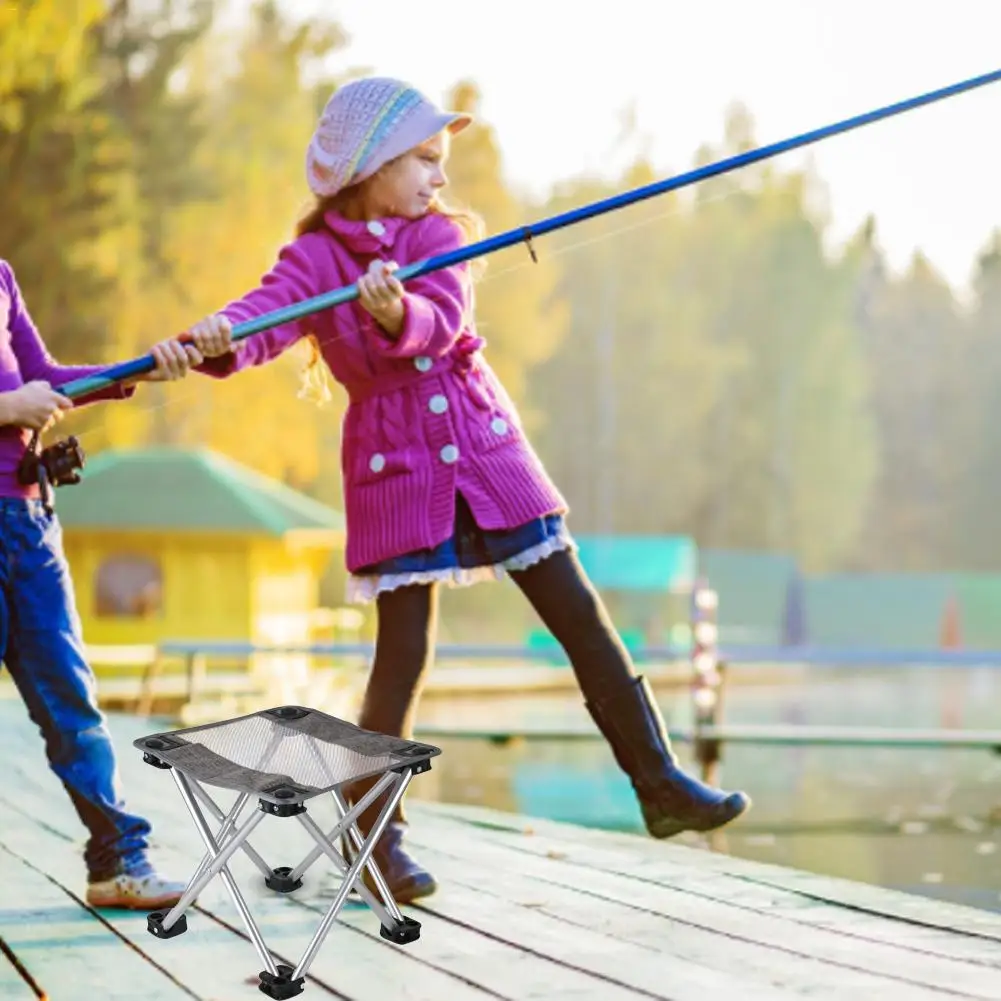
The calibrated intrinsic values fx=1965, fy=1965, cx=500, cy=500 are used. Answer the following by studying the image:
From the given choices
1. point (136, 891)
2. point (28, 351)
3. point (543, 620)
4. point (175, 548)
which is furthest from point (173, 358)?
point (175, 548)

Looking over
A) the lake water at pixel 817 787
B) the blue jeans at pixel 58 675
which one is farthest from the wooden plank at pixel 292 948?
the lake water at pixel 817 787

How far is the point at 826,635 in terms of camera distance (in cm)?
2586

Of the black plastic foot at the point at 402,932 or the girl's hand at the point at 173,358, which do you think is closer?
the black plastic foot at the point at 402,932

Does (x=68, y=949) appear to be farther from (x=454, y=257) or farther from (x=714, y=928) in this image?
(x=454, y=257)

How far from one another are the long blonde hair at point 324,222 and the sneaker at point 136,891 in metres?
0.75

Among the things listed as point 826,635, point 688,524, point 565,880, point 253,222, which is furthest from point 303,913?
point 688,524

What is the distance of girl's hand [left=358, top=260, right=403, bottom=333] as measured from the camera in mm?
2721

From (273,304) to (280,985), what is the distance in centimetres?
105

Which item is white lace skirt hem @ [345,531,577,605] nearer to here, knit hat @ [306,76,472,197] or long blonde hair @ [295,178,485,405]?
long blonde hair @ [295,178,485,405]

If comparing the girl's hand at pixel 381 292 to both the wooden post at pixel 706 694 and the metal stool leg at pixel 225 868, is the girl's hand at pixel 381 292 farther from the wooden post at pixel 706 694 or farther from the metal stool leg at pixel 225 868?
the wooden post at pixel 706 694

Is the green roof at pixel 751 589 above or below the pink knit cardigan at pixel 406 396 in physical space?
below

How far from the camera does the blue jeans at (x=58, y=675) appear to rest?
9.12 feet

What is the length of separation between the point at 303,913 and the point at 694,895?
589mm

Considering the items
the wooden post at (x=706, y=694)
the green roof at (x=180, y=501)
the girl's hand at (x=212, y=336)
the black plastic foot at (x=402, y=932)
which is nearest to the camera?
the black plastic foot at (x=402, y=932)
